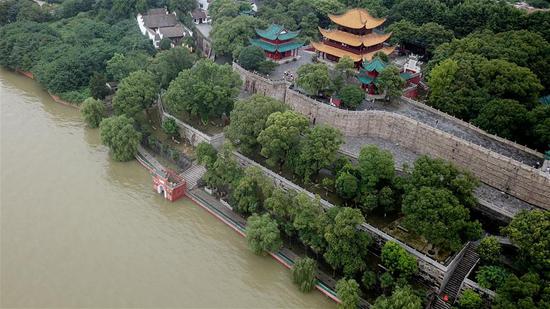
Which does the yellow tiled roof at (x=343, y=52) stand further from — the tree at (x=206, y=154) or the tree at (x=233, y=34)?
the tree at (x=206, y=154)

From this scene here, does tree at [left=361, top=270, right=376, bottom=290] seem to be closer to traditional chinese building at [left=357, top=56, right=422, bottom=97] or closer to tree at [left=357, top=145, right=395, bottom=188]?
tree at [left=357, top=145, right=395, bottom=188]

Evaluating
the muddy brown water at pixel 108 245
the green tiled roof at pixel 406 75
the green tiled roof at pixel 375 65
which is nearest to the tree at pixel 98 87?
the muddy brown water at pixel 108 245

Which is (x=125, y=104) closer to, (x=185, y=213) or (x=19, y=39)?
(x=185, y=213)

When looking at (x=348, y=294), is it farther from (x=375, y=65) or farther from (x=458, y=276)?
(x=375, y=65)

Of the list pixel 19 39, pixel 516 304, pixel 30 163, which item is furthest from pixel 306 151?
pixel 19 39

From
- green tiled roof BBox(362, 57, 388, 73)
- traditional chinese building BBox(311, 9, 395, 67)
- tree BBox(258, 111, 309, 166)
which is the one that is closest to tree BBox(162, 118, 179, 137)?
tree BBox(258, 111, 309, 166)

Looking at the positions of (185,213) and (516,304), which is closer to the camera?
(516,304)
